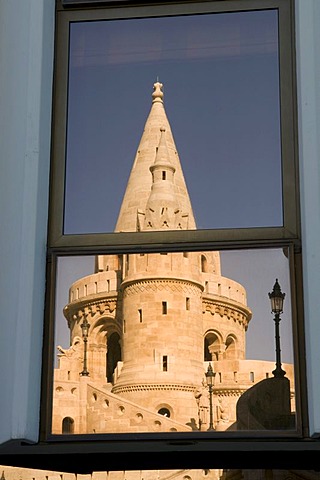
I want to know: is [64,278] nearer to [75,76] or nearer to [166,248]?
[166,248]

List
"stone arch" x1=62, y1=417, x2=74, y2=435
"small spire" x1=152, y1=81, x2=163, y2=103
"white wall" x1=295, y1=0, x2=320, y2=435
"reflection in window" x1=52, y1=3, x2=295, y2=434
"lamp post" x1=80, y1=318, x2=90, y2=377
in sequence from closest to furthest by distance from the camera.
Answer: "white wall" x1=295, y1=0, x2=320, y2=435
"stone arch" x1=62, y1=417, x2=74, y2=435
"reflection in window" x1=52, y1=3, x2=295, y2=434
"lamp post" x1=80, y1=318, x2=90, y2=377
"small spire" x1=152, y1=81, x2=163, y2=103

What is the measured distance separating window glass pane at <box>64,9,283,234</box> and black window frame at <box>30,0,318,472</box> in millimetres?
34

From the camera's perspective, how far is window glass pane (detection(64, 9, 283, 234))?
3.21 m

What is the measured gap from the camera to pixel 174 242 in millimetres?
3084

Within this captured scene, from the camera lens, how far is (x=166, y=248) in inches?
121

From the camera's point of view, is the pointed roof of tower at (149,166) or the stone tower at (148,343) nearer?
the stone tower at (148,343)

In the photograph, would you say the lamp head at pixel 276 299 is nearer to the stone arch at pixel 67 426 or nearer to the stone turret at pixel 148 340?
the stone turret at pixel 148 340

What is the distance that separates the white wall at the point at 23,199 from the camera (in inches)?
116

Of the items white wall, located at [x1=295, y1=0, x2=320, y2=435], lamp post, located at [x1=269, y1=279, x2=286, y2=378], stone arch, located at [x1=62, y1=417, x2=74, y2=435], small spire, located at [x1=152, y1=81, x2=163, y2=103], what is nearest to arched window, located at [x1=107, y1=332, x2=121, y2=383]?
stone arch, located at [x1=62, y1=417, x2=74, y2=435]

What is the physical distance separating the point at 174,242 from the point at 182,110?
49 cm

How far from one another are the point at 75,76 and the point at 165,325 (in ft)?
2.98

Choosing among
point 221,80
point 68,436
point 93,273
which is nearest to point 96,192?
point 93,273

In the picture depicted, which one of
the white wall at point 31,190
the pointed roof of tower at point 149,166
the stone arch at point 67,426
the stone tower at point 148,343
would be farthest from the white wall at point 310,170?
the stone arch at point 67,426

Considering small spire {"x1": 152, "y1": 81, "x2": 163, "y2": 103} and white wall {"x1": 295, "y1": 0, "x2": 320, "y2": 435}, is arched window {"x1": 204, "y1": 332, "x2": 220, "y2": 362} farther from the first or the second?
small spire {"x1": 152, "y1": 81, "x2": 163, "y2": 103}
